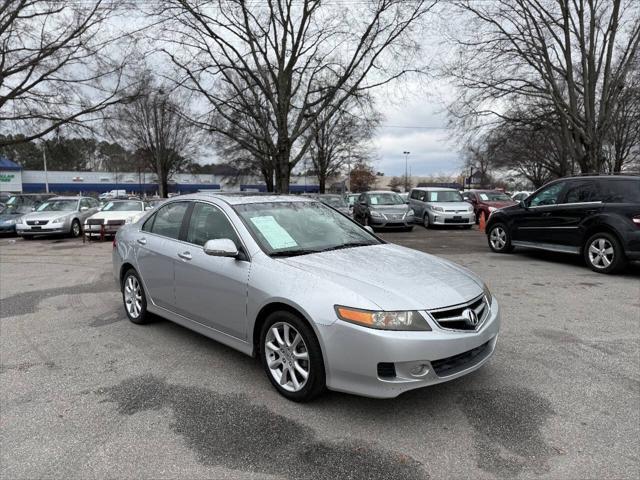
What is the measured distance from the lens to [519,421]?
9.89ft

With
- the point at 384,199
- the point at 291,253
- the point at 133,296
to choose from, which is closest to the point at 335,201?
the point at 384,199

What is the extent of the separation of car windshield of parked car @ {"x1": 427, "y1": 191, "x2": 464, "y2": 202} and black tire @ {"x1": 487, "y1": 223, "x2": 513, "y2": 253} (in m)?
7.43

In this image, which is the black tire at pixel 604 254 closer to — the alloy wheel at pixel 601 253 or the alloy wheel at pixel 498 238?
the alloy wheel at pixel 601 253

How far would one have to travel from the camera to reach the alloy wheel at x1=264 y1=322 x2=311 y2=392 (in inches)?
124

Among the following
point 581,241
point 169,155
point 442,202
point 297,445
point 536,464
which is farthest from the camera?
point 169,155

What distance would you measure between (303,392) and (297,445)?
44 cm

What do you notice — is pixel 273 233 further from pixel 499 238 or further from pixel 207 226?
pixel 499 238

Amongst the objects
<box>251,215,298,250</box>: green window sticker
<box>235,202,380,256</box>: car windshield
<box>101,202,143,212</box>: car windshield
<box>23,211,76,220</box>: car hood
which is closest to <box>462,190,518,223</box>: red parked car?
<box>101,202,143,212</box>: car windshield

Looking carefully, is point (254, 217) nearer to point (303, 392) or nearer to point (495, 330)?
point (303, 392)

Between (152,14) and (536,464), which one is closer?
(536,464)

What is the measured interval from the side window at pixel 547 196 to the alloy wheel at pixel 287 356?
766 cm

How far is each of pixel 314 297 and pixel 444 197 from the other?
54.3 ft

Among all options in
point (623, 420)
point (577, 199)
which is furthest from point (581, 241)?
point (623, 420)

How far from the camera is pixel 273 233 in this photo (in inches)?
152
